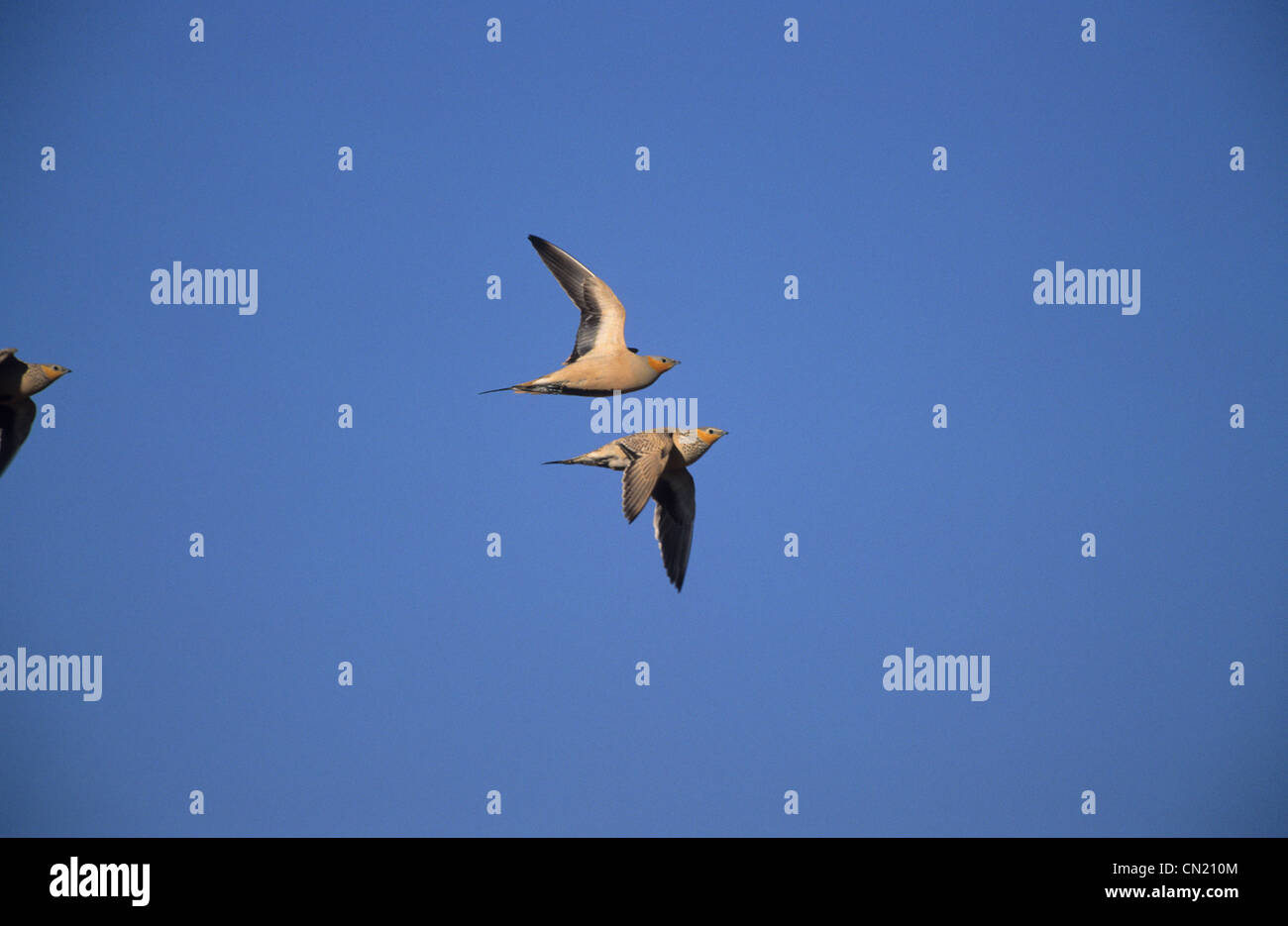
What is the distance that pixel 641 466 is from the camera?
16.7 meters

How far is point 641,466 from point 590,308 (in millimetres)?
2049

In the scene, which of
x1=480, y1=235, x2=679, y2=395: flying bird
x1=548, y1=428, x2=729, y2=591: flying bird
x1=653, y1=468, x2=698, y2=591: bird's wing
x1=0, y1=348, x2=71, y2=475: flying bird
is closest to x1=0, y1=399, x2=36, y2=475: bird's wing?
x1=0, y1=348, x2=71, y2=475: flying bird

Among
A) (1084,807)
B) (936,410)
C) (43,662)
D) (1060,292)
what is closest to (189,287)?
(43,662)

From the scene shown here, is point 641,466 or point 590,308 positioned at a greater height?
point 590,308

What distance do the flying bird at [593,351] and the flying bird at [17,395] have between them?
19.7 feet

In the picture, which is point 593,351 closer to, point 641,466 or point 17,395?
point 641,466

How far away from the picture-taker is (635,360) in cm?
1675

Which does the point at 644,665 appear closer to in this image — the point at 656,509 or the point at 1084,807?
the point at 656,509

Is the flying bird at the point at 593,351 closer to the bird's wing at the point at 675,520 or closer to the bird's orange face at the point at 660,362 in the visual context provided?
the bird's orange face at the point at 660,362

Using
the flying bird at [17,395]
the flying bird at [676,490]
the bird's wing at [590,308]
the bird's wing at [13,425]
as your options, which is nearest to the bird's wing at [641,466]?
the flying bird at [676,490]

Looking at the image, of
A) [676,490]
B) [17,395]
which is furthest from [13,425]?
[676,490]

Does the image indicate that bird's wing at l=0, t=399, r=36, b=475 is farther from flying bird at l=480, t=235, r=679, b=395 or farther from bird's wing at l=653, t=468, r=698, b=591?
bird's wing at l=653, t=468, r=698, b=591
